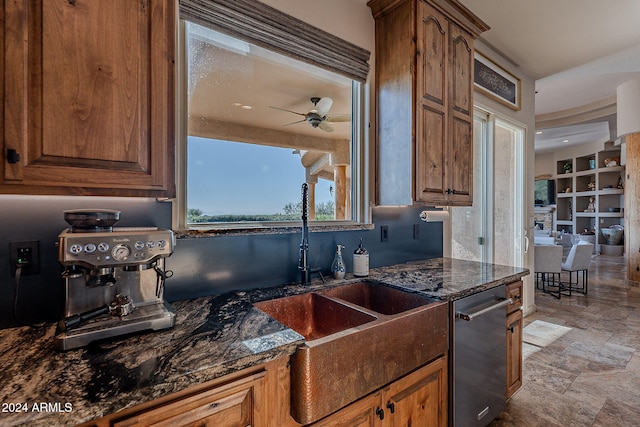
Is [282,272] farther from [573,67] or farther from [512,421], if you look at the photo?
[573,67]

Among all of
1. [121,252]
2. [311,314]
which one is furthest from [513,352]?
[121,252]

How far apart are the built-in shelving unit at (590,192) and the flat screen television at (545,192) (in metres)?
0.14

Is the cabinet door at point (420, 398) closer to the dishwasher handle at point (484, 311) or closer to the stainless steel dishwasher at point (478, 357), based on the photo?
the stainless steel dishwasher at point (478, 357)

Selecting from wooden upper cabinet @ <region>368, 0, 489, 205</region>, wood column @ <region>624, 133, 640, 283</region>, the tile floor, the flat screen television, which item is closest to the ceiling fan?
wooden upper cabinet @ <region>368, 0, 489, 205</region>

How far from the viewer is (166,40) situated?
1.12 metres

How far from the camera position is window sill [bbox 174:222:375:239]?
1460 mm

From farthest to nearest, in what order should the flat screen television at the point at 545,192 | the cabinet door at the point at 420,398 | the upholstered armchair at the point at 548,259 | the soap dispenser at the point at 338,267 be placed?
the flat screen television at the point at 545,192 → the upholstered armchair at the point at 548,259 → the soap dispenser at the point at 338,267 → the cabinet door at the point at 420,398

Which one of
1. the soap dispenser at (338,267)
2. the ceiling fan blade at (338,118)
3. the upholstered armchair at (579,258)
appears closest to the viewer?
the soap dispenser at (338,267)

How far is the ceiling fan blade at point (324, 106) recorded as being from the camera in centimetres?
208

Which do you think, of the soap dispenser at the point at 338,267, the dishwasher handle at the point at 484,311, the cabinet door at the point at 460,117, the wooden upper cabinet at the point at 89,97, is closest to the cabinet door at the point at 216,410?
the wooden upper cabinet at the point at 89,97

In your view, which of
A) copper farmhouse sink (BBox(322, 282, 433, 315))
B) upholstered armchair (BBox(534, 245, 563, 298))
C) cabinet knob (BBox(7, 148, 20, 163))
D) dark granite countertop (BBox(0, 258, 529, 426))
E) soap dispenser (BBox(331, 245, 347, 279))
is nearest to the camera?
dark granite countertop (BBox(0, 258, 529, 426))

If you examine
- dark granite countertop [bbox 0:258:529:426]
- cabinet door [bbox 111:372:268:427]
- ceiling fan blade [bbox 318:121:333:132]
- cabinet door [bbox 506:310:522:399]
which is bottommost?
cabinet door [bbox 506:310:522:399]

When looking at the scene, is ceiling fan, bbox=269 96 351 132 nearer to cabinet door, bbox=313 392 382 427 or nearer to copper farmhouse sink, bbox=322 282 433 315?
copper farmhouse sink, bbox=322 282 433 315

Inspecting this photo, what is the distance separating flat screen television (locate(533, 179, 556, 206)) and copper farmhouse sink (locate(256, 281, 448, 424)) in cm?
1097
